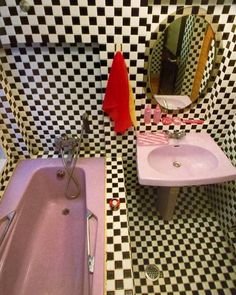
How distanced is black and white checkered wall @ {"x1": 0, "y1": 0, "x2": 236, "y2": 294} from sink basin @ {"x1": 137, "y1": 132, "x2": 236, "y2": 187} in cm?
15

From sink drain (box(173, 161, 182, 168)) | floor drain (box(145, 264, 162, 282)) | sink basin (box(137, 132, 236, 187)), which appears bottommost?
floor drain (box(145, 264, 162, 282))

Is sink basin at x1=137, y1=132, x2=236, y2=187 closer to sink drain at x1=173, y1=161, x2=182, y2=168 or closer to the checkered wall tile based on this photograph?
sink drain at x1=173, y1=161, x2=182, y2=168

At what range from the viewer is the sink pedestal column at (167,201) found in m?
1.75

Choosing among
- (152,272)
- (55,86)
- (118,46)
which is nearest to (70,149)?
(55,86)

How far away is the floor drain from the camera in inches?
64.8

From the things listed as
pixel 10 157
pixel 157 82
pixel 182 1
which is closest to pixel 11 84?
pixel 10 157

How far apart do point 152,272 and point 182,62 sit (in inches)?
65.6

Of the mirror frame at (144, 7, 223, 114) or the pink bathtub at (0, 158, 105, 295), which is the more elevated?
the mirror frame at (144, 7, 223, 114)

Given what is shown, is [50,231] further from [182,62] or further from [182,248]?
[182,62]

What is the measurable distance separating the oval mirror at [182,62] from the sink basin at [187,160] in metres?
0.32

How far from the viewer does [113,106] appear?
55.9 inches

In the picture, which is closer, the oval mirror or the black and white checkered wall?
the black and white checkered wall

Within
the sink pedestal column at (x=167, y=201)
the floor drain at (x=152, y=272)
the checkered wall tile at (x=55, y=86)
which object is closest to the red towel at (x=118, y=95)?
the checkered wall tile at (x=55, y=86)

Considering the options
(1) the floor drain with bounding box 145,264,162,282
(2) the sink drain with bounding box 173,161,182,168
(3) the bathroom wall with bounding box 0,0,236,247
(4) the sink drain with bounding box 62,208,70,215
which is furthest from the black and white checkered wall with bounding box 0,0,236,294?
(1) the floor drain with bounding box 145,264,162,282
